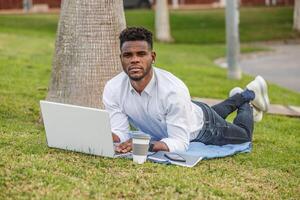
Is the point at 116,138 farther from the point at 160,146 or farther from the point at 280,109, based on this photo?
the point at 280,109

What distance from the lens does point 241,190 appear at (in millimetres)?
5383

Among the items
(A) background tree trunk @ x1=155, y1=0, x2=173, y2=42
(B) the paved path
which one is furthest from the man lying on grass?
(A) background tree trunk @ x1=155, y1=0, x2=173, y2=42

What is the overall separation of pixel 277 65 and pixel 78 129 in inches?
597

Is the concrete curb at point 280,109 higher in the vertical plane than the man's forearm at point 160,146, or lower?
lower

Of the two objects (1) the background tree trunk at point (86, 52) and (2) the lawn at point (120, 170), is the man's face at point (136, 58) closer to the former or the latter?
(2) the lawn at point (120, 170)

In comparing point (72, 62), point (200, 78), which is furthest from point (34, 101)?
point (200, 78)

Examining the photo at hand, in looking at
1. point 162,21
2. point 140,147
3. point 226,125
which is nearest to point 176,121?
point 140,147

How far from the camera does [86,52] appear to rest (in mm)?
7723

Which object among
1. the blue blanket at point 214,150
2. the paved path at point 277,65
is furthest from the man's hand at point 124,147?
the paved path at point 277,65

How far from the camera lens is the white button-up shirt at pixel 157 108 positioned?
6020 millimetres

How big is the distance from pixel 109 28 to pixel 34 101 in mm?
2226

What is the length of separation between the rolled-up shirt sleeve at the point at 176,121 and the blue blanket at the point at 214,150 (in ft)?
0.62

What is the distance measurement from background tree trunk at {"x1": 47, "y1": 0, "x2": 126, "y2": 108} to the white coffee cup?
79.3 inches

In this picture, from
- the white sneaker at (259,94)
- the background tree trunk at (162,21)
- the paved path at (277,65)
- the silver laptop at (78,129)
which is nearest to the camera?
the silver laptop at (78,129)
